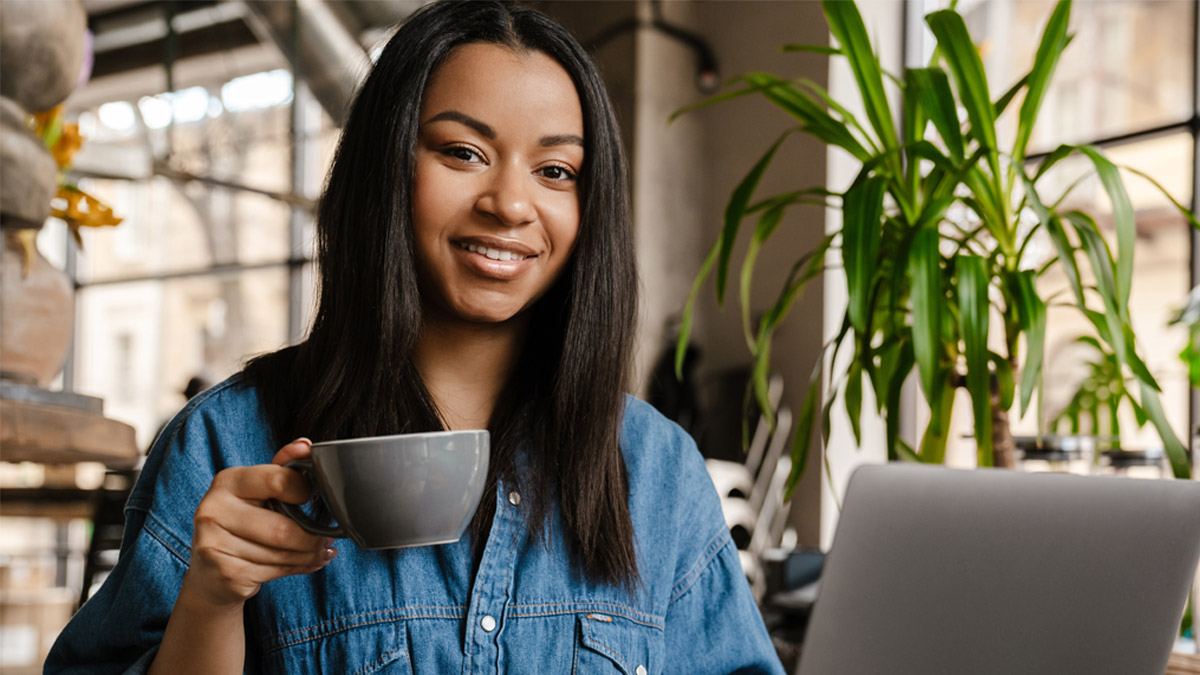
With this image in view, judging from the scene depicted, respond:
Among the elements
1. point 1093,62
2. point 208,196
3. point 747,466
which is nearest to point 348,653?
point 747,466

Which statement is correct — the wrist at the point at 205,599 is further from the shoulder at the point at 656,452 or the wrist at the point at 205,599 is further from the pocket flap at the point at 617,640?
the shoulder at the point at 656,452

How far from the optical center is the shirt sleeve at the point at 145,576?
2.63ft

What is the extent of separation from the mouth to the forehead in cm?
11

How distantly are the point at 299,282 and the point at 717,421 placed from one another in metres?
2.73

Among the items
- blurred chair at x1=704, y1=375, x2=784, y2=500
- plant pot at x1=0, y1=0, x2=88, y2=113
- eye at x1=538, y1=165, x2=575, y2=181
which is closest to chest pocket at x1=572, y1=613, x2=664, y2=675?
eye at x1=538, y1=165, x2=575, y2=181

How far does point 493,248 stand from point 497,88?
147 millimetres

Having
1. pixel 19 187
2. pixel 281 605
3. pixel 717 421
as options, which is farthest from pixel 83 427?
pixel 717 421

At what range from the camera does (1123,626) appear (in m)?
0.77

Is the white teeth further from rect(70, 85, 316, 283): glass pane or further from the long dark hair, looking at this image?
rect(70, 85, 316, 283): glass pane

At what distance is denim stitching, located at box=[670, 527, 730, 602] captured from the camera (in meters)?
1.03

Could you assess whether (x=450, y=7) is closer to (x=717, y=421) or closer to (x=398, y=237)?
(x=398, y=237)

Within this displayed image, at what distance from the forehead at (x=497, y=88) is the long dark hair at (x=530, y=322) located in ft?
0.04

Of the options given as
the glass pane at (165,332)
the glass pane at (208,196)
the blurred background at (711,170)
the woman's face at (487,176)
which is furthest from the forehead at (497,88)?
the glass pane at (165,332)

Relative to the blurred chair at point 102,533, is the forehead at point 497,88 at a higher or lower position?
higher
